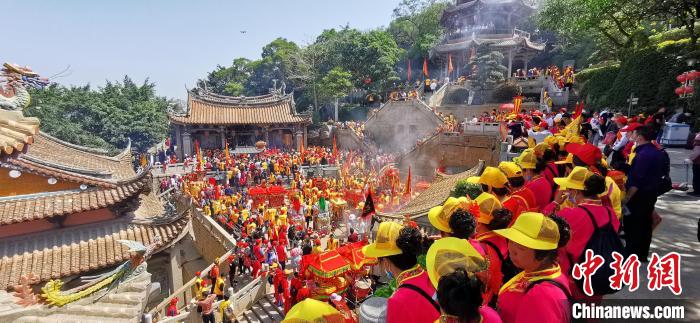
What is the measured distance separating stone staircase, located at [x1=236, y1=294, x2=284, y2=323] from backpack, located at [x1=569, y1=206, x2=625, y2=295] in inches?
343

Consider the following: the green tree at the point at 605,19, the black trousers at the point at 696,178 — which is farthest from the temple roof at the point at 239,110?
the black trousers at the point at 696,178

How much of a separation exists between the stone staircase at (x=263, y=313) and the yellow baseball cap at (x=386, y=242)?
8.46 metres

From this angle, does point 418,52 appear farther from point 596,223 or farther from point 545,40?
point 596,223

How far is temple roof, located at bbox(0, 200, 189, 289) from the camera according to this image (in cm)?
778

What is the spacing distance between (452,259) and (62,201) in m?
9.50

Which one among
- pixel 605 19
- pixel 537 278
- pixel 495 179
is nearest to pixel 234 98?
pixel 605 19

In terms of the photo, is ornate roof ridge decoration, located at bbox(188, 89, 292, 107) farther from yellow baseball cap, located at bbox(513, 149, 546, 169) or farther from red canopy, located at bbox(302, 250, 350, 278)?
yellow baseball cap, located at bbox(513, 149, 546, 169)

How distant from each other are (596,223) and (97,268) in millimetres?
9468

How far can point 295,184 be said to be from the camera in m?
20.2

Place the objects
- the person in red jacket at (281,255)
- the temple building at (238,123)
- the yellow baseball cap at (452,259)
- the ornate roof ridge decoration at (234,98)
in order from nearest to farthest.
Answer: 1. the yellow baseball cap at (452,259)
2. the person in red jacket at (281,255)
3. the temple building at (238,123)
4. the ornate roof ridge decoration at (234,98)

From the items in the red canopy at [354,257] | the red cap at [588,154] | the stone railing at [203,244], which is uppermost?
the red cap at [588,154]

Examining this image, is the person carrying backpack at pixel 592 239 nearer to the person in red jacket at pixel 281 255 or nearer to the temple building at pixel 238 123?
the person in red jacket at pixel 281 255

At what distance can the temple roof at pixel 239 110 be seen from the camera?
31781 mm

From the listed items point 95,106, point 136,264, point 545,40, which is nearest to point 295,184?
point 136,264
